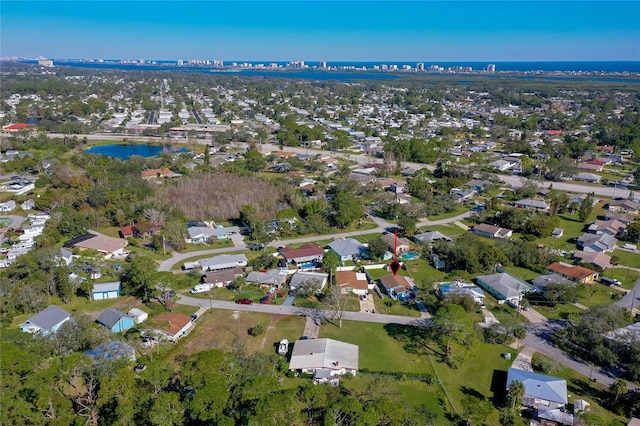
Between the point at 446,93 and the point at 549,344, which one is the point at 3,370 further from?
the point at 446,93

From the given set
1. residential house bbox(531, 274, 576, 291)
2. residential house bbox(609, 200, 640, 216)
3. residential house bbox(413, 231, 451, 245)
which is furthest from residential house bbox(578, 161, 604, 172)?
residential house bbox(531, 274, 576, 291)

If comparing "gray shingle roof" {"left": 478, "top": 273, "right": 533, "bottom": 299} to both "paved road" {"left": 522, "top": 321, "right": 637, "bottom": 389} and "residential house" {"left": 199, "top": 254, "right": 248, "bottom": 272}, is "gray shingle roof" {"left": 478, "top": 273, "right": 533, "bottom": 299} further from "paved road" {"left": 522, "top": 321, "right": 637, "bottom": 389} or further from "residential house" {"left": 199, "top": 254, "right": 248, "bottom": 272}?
"residential house" {"left": 199, "top": 254, "right": 248, "bottom": 272}

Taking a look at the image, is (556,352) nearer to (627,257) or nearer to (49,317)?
(627,257)

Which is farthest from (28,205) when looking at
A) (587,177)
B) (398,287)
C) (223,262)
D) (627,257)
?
(587,177)

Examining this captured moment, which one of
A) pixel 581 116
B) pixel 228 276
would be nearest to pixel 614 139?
pixel 581 116

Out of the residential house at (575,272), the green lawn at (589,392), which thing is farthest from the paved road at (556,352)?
the residential house at (575,272)

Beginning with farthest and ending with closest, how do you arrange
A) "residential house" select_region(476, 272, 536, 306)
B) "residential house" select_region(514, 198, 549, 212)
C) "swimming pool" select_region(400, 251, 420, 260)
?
"residential house" select_region(514, 198, 549, 212) < "swimming pool" select_region(400, 251, 420, 260) < "residential house" select_region(476, 272, 536, 306)
